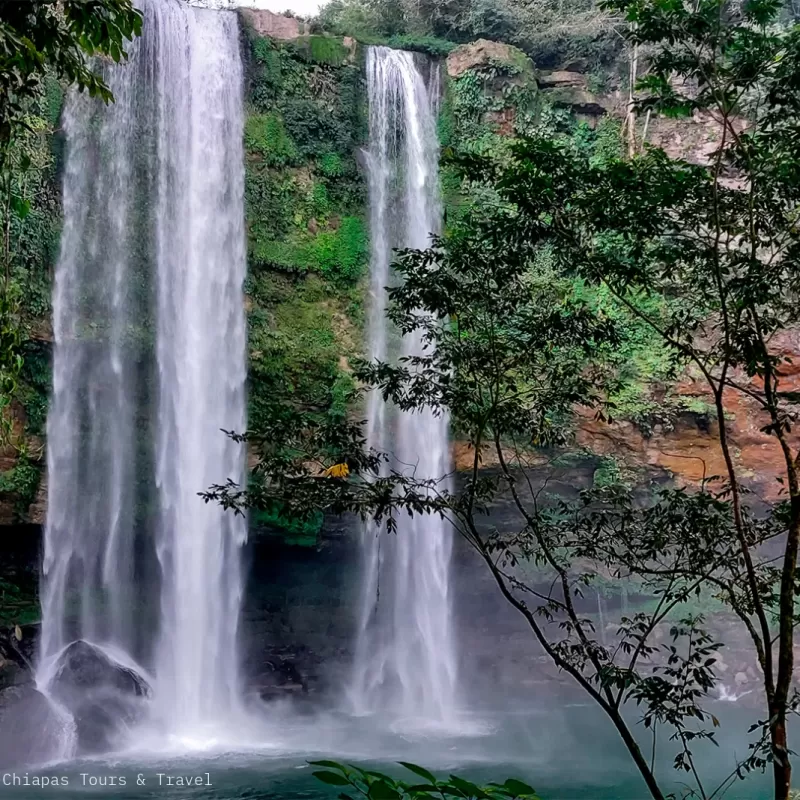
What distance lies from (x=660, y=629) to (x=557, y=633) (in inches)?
81.4

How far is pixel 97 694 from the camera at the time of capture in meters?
12.6

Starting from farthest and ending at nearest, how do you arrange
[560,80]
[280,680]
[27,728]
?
[560,80] < [280,680] < [27,728]

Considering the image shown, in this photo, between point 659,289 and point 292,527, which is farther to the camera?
point 292,527

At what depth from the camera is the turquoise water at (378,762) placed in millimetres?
9508

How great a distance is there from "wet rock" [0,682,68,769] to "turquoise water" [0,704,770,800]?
0.55m

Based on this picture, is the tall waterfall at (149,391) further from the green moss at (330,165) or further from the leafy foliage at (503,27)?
the leafy foliage at (503,27)

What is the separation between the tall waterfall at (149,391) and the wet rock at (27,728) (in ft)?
3.83

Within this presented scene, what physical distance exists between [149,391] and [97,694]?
485 centimetres

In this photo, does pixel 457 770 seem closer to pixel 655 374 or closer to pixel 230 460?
pixel 230 460

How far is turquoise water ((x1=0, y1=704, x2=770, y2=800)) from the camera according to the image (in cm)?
951

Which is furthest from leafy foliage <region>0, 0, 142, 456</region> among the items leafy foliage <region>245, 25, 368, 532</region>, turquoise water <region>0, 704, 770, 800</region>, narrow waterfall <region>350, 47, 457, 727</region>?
narrow waterfall <region>350, 47, 457, 727</region>

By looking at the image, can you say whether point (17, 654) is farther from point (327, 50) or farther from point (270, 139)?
point (327, 50)

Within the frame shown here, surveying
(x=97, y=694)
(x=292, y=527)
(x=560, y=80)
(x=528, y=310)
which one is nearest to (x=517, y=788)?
(x=528, y=310)

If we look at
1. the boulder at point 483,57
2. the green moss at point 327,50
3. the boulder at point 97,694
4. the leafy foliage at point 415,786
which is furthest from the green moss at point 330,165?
the leafy foliage at point 415,786
